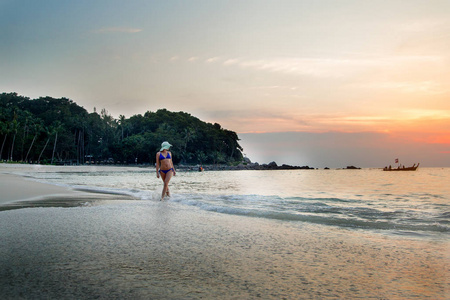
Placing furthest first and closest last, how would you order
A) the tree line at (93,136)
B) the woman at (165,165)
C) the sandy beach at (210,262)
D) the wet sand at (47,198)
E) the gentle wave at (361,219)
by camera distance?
the tree line at (93,136)
the woman at (165,165)
the wet sand at (47,198)
the gentle wave at (361,219)
the sandy beach at (210,262)

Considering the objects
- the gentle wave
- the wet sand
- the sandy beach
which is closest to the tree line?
the wet sand

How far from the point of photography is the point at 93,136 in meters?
100

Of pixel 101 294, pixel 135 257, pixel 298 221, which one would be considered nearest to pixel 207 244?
pixel 135 257

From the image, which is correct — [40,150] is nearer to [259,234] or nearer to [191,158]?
[191,158]

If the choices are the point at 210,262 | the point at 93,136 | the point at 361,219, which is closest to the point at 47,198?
the point at 210,262

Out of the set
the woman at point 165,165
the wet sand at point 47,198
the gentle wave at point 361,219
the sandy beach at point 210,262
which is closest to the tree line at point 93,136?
the wet sand at point 47,198

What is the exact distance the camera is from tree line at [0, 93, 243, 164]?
82188 mm

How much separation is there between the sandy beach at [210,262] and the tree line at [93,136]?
261ft

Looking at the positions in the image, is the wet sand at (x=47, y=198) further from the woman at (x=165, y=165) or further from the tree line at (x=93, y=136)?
the tree line at (x=93, y=136)

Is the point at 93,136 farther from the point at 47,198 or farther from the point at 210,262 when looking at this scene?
the point at 210,262

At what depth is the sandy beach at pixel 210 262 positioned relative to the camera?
2691 millimetres

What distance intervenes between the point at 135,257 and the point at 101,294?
1.12 metres

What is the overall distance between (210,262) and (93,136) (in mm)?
104615

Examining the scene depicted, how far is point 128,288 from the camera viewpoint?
2705 millimetres
